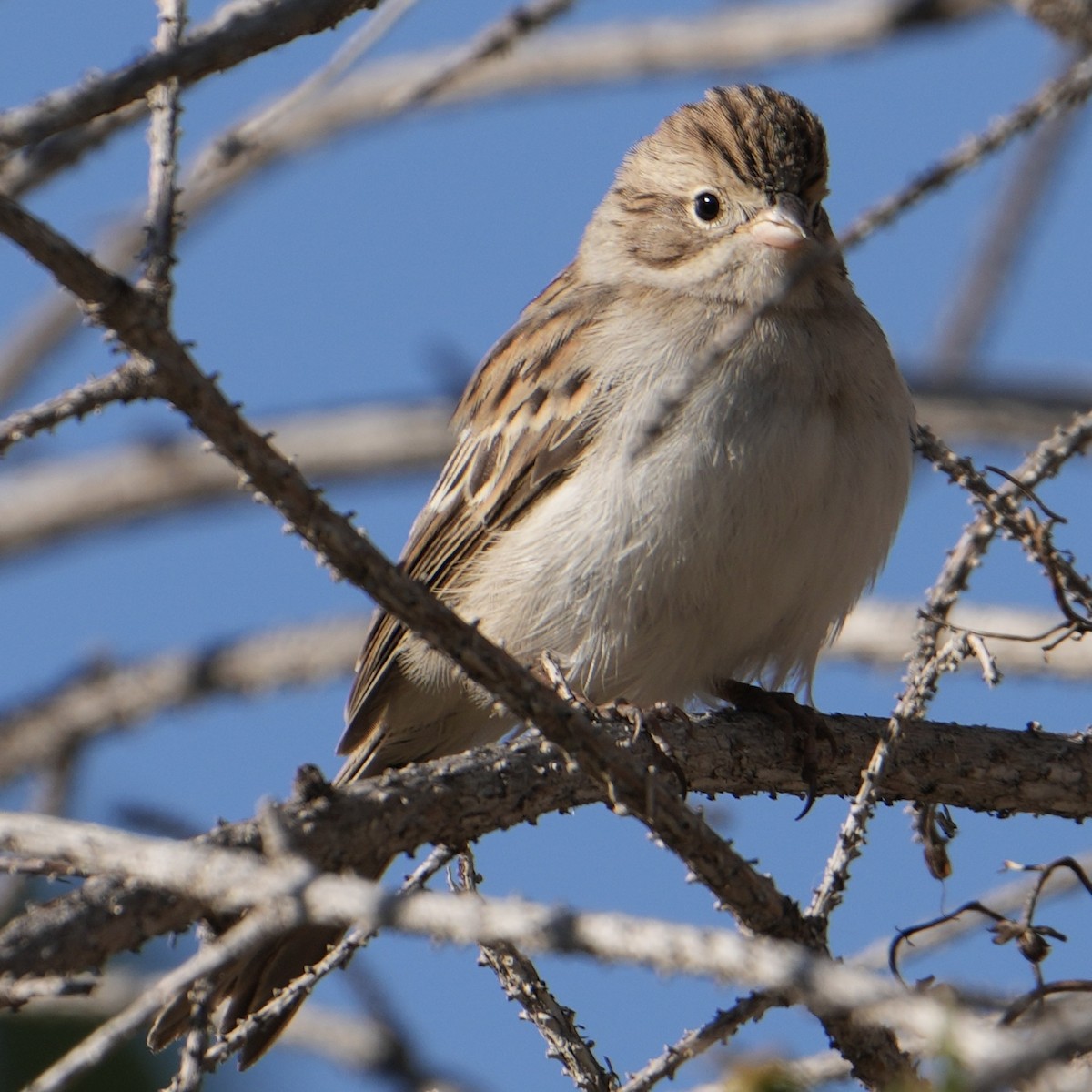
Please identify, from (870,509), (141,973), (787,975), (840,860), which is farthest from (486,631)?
(787,975)

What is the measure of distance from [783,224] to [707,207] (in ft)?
1.19

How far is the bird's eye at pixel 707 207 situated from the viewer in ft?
14.7

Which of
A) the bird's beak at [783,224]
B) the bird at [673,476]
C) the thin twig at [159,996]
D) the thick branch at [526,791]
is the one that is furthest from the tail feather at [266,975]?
the bird's beak at [783,224]

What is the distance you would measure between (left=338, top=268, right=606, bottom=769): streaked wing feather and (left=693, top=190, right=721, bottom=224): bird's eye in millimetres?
386

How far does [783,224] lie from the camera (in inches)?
166

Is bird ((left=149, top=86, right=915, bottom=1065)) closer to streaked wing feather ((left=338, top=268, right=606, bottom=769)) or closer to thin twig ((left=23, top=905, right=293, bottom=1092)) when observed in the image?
streaked wing feather ((left=338, top=268, right=606, bottom=769))

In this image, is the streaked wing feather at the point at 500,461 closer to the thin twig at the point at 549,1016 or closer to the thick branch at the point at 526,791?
the thick branch at the point at 526,791

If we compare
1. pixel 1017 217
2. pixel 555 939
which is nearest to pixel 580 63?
pixel 1017 217

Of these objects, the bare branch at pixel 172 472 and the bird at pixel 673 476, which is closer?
the bird at pixel 673 476

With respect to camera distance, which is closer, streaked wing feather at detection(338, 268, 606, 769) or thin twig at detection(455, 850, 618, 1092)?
thin twig at detection(455, 850, 618, 1092)

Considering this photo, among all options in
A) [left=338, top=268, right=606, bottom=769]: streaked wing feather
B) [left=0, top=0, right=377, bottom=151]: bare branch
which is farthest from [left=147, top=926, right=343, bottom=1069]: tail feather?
[left=0, top=0, right=377, bottom=151]: bare branch

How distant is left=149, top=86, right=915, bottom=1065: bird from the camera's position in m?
3.79

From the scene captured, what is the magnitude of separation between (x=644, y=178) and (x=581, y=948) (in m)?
3.42

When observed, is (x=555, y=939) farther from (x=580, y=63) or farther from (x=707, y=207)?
(x=580, y=63)
